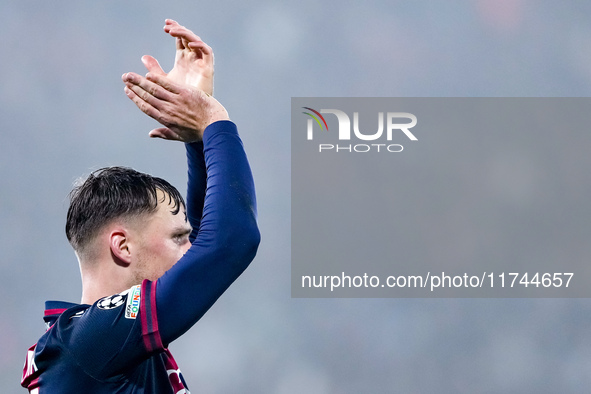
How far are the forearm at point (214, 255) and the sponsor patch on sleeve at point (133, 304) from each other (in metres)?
0.06

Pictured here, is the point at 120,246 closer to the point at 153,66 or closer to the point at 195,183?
the point at 195,183

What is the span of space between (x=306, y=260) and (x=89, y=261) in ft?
23.6

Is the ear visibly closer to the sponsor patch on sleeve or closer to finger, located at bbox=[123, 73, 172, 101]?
the sponsor patch on sleeve

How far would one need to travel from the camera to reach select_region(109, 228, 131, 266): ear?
1.95m

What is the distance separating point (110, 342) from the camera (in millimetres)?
1639

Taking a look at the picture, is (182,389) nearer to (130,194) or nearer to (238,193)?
(130,194)

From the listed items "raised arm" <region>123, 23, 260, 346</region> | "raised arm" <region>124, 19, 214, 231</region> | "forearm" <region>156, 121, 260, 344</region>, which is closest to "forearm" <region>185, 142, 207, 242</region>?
"raised arm" <region>124, 19, 214, 231</region>

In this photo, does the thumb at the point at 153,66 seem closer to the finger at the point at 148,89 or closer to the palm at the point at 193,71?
the palm at the point at 193,71

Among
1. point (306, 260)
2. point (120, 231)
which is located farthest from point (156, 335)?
point (306, 260)

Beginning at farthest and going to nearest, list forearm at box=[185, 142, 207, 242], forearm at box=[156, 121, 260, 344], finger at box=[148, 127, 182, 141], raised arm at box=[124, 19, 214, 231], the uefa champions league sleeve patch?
1. forearm at box=[185, 142, 207, 242]
2. raised arm at box=[124, 19, 214, 231]
3. finger at box=[148, 127, 182, 141]
4. the uefa champions league sleeve patch
5. forearm at box=[156, 121, 260, 344]

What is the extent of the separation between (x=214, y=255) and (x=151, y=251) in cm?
47

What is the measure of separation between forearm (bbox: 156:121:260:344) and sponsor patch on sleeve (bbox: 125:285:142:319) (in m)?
0.06

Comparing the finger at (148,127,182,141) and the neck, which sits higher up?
the finger at (148,127,182,141)

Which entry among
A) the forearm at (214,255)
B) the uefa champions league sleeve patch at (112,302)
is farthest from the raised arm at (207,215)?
the uefa champions league sleeve patch at (112,302)
